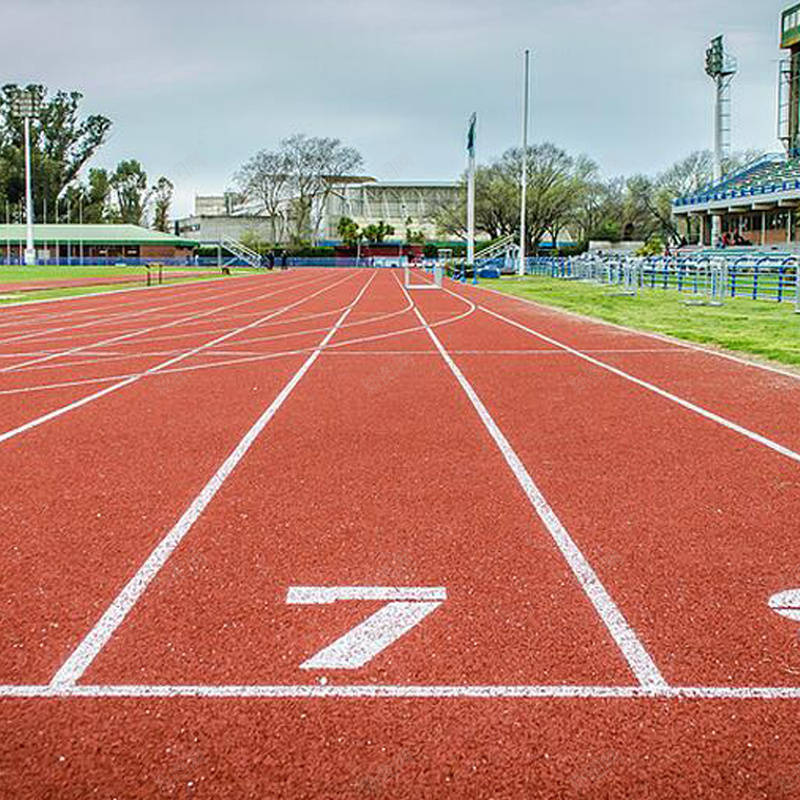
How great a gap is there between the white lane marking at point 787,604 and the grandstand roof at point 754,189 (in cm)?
5580

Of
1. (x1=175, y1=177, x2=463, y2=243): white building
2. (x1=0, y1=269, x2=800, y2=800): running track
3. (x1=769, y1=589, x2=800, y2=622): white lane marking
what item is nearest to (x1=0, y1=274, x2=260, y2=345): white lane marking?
(x1=0, y1=269, x2=800, y2=800): running track

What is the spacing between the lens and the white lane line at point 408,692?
11.1 feet

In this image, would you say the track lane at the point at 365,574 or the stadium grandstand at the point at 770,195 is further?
the stadium grandstand at the point at 770,195

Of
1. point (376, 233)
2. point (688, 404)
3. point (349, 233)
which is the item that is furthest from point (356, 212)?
point (688, 404)

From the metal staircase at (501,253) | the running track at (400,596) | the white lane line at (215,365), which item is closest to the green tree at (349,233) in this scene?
the metal staircase at (501,253)

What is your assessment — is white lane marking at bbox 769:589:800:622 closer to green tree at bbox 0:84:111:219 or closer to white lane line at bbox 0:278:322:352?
white lane line at bbox 0:278:322:352

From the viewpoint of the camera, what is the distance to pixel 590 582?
15.0ft

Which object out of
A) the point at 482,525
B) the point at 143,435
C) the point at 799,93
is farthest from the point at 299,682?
the point at 799,93

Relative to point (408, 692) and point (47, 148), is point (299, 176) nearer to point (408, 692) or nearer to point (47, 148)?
point (47, 148)

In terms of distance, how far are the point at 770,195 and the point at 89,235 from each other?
6168 centimetres

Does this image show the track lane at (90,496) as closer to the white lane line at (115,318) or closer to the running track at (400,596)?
the running track at (400,596)

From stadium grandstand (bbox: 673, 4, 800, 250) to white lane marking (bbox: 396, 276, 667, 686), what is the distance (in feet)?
175

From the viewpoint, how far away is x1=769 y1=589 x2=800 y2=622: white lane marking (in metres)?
4.14

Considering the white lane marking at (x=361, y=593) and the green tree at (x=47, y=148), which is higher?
the green tree at (x=47, y=148)
